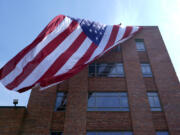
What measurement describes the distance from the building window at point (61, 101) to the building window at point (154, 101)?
6727 millimetres

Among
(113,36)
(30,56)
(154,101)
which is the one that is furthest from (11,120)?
(154,101)

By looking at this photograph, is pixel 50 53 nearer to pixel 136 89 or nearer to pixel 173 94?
pixel 136 89

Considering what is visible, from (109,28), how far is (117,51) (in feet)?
9.66

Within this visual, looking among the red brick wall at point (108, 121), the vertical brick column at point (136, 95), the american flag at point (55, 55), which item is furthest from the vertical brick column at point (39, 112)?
the vertical brick column at point (136, 95)

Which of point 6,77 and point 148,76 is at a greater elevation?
point 148,76

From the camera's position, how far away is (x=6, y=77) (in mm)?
7773

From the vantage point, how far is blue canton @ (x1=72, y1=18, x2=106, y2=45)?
37.7ft

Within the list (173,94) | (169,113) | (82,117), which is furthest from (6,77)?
(173,94)

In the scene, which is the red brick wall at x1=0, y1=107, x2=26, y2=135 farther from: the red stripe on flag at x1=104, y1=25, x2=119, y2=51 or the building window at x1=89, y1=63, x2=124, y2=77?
the red stripe on flag at x1=104, y1=25, x2=119, y2=51

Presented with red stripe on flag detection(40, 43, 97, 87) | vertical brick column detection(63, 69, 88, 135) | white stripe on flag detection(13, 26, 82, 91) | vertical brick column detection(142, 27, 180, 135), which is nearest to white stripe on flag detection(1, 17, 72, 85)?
white stripe on flag detection(13, 26, 82, 91)

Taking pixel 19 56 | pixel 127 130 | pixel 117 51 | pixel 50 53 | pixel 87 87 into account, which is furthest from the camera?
pixel 117 51

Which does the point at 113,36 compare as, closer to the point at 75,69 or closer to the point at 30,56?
the point at 75,69

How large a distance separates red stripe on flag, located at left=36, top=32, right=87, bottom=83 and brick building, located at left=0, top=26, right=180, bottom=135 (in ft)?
13.8

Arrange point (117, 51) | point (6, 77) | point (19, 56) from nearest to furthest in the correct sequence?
point (6, 77) < point (19, 56) < point (117, 51)
